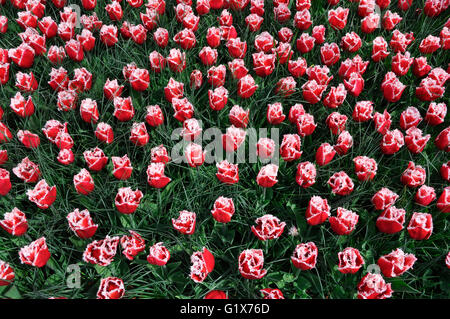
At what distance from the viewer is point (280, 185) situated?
179 centimetres

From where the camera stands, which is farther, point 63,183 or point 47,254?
point 63,183

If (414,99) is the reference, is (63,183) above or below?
below

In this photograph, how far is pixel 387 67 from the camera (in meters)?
2.20

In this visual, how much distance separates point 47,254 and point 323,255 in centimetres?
103

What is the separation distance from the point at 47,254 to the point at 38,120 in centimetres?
82

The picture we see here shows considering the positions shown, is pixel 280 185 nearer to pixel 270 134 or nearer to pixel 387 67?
pixel 270 134
